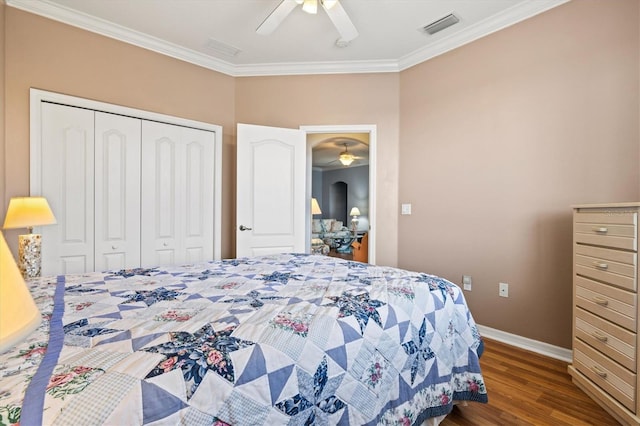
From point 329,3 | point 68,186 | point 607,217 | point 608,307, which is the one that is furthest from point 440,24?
point 68,186

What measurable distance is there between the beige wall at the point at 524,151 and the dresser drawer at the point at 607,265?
1.33 ft

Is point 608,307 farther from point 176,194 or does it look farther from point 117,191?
point 117,191

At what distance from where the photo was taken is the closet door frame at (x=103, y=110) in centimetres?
246

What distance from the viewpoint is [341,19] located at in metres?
2.24

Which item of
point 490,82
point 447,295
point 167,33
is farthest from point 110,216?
point 490,82

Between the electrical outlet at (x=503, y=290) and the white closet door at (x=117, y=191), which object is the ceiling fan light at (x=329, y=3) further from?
the electrical outlet at (x=503, y=290)

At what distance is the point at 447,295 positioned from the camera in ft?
5.07

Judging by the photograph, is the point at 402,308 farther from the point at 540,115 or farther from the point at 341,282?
the point at 540,115

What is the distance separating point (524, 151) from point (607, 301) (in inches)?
51.0

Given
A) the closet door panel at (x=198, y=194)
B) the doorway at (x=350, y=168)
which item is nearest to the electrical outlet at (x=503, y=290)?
the doorway at (x=350, y=168)

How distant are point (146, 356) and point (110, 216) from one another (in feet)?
8.27

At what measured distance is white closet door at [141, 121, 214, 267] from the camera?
3027 millimetres

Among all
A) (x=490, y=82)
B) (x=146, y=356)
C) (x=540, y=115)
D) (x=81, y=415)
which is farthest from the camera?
(x=490, y=82)

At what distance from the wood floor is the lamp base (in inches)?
110
